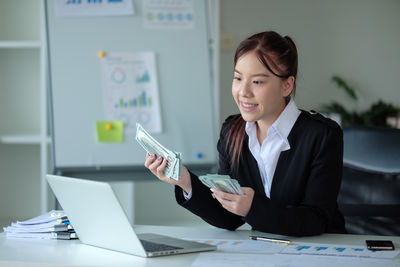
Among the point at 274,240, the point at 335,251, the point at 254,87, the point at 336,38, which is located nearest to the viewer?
the point at 335,251

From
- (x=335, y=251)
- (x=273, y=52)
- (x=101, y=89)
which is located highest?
(x=273, y=52)

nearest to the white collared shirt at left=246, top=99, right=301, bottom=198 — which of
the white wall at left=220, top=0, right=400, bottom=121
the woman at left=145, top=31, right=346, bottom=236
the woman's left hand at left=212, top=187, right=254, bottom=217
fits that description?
the woman at left=145, top=31, right=346, bottom=236

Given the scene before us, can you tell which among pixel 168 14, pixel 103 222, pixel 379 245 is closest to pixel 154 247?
pixel 103 222

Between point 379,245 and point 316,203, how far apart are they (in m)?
0.23

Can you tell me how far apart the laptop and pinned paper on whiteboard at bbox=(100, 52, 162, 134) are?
5.52 ft

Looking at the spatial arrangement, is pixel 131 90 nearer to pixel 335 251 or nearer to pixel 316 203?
pixel 316 203

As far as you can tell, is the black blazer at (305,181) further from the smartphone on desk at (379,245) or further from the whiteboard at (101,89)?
the whiteboard at (101,89)

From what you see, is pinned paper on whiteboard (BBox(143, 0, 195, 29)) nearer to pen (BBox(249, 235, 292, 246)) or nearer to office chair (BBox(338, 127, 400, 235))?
office chair (BBox(338, 127, 400, 235))

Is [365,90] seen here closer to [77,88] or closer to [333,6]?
[333,6]

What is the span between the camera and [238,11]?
13.2 feet

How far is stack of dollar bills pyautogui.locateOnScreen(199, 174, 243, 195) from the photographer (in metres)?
1.40

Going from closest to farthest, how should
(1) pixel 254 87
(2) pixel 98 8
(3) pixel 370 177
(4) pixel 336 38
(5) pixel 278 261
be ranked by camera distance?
(5) pixel 278 261 → (1) pixel 254 87 → (3) pixel 370 177 → (2) pixel 98 8 → (4) pixel 336 38

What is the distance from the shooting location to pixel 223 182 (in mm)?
1434

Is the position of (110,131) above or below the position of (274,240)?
above
